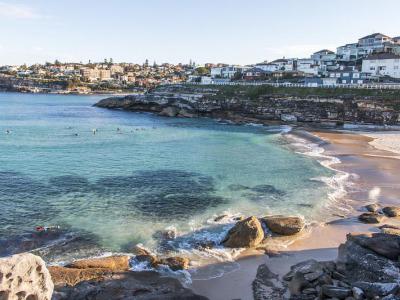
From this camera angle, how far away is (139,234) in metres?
20.5

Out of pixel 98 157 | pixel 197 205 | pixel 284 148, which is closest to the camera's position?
pixel 197 205

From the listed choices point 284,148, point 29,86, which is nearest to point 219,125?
point 284,148

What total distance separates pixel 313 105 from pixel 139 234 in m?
59.4

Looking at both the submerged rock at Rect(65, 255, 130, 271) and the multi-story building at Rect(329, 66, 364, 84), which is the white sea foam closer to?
the submerged rock at Rect(65, 255, 130, 271)

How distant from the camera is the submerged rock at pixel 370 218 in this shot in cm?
2245

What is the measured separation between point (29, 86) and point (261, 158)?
18003 centimetres

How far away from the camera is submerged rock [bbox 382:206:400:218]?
76.9 feet

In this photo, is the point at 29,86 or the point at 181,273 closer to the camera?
the point at 181,273

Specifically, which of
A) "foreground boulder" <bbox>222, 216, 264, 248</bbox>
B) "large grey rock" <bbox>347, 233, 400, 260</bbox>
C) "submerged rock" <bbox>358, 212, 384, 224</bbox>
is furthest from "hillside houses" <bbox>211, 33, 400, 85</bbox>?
"large grey rock" <bbox>347, 233, 400, 260</bbox>

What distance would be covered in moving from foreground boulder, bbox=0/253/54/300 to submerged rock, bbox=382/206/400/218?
67.0 ft

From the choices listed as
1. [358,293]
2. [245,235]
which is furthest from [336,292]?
[245,235]

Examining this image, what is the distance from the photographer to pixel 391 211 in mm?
23672

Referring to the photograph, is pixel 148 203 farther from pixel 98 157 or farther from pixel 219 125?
pixel 219 125

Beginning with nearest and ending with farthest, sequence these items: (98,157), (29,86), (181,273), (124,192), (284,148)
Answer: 1. (181,273)
2. (124,192)
3. (98,157)
4. (284,148)
5. (29,86)
